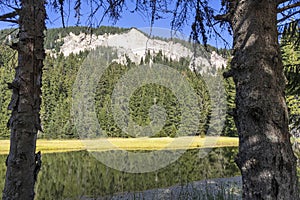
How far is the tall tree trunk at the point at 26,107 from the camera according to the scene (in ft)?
6.92

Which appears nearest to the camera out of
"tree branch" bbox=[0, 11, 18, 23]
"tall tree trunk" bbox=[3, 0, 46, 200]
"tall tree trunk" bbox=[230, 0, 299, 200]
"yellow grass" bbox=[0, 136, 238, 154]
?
"tall tree trunk" bbox=[230, 0, 299, 200]

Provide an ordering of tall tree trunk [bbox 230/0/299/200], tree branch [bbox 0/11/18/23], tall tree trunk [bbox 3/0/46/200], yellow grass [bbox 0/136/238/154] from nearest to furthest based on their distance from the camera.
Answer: tall tree trunk [bbox 230/0/299/200] → tall tree trunk [bbox 3/0/46/200] → tree branch [bbox 0/11/18/23] → yellow grass [bbox 0/136/238/154]

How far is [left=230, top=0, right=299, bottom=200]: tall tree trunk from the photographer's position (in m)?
1.23

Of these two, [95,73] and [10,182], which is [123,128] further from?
[10,182]

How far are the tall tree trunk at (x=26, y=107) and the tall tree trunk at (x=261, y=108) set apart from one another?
1.50 m

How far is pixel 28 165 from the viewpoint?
2148 mm

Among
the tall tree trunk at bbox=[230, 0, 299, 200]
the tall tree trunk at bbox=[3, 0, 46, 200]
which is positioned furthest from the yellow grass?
the tall tree trunk at bbox=[230, 0, 299, 200]

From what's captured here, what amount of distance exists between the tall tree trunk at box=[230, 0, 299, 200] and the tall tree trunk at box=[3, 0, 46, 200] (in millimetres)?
1504

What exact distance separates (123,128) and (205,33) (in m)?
30.6

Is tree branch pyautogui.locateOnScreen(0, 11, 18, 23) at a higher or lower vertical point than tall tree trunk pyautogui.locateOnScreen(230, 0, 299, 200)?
higher

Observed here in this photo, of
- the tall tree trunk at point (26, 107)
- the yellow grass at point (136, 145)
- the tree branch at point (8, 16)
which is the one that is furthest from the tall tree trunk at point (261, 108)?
the yellow grass at point (136, 145)

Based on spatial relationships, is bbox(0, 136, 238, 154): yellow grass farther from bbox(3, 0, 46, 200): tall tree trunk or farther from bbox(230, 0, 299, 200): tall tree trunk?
bbox(230, 0, 299, 200): tall tree trunk

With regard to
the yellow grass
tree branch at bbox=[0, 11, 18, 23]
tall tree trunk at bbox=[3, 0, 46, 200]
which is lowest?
the yellow grass

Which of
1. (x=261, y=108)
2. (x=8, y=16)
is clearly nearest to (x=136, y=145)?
(x=8, y=16)
